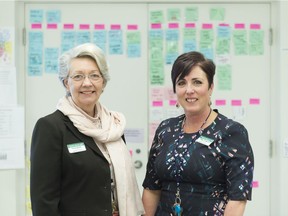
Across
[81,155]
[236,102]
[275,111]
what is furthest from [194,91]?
[275,111]

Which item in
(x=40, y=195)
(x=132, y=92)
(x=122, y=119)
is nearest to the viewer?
(x=40, y=195)

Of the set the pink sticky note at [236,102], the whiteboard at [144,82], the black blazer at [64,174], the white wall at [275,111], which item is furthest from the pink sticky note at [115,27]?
the black blazer at [64,174]

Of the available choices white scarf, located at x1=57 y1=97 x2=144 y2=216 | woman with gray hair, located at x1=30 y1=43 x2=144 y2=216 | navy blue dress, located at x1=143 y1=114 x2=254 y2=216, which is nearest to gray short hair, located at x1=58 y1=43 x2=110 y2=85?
woman with gray hair, located at x1=30 y1=43 x2=144 y2=216

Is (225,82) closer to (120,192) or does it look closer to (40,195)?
(120,192)

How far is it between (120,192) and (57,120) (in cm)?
45

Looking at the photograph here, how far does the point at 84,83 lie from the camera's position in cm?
172

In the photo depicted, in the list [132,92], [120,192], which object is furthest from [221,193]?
[132,92]

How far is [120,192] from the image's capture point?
1800 millimetres

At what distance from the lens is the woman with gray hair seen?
1.61 metres

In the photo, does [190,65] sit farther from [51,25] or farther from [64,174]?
[51,25]

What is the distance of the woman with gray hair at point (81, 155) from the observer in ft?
5.29

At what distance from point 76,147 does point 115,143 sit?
0.25 metres

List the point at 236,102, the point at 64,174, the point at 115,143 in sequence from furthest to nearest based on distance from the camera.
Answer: the point at 236,102 < the point at 115,143 < the point at 64,174

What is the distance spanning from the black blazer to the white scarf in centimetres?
4
